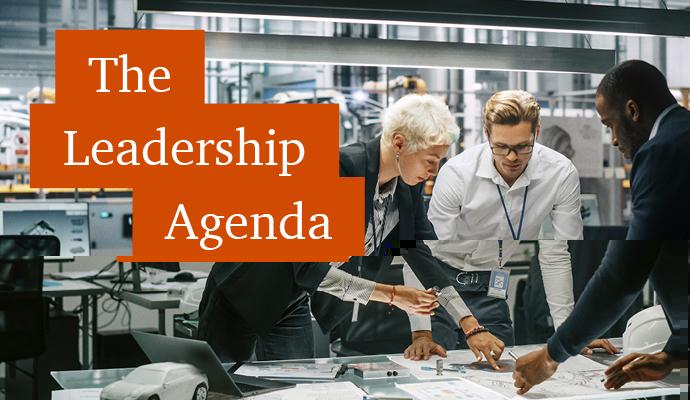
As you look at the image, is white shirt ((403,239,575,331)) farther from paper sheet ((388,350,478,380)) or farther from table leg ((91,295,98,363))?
table leg ((91,295,98,363))

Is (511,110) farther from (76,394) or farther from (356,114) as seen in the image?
(356,114)

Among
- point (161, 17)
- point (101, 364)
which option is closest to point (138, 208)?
point (101, 364)

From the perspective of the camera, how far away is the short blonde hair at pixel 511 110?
3430mm

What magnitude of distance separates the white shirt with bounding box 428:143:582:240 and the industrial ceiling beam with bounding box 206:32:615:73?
28.5 inches

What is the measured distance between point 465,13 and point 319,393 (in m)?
1.61

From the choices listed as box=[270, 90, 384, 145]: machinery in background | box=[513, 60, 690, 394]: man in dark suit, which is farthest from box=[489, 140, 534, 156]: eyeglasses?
box=[270, 90, 384, 145]: machinery in background

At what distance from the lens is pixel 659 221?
260cm

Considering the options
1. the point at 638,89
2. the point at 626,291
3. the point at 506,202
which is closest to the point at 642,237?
the point at 638,89

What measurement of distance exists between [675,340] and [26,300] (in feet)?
5.20

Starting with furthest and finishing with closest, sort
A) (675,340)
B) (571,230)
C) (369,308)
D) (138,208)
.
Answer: (571,230) → (138,208) → (369,308) → (675,340)

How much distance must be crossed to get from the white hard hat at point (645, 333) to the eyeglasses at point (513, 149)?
1605 millimetres

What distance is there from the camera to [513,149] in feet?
11.1

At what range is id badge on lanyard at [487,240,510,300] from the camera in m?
1.90

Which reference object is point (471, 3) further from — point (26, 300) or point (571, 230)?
point (26, 300)
